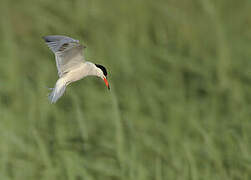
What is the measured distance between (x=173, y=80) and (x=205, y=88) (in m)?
0.30

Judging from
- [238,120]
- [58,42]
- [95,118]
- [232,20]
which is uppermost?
[58,42]

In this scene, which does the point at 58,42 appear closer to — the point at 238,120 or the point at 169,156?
the point at 169,156

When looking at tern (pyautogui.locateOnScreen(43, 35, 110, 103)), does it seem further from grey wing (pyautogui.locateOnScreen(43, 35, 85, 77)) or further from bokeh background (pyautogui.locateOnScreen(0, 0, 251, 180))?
bokeh background (pyautogui.locateOnScreen(0, 0, 251, 180))

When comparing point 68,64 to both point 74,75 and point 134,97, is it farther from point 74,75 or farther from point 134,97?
point 134,97

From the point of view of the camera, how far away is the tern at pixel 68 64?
2.47ft

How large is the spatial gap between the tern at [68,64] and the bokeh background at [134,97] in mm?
1733

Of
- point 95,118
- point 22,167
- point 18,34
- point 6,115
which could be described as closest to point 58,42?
point 22,167

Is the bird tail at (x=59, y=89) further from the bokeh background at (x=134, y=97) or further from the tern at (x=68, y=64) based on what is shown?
the bokeh background at (x=134, y=97)

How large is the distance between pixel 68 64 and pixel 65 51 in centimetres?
2

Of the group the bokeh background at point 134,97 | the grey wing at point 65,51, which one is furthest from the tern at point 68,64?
the bokeh background at point 134,97

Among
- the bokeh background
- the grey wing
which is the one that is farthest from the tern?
the bokeh background

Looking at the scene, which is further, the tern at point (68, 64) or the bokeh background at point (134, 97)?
the bokeh background at point (134, 97)

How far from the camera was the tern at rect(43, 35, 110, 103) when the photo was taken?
29.7 inches

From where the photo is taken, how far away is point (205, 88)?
4.16 m
